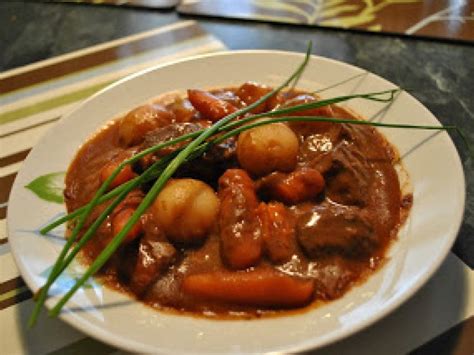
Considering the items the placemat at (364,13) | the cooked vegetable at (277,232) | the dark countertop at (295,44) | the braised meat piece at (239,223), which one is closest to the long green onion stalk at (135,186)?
the braised meat piece at (239,223)

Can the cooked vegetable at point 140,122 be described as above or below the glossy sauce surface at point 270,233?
above

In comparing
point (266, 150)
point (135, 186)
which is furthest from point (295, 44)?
point (135, 186)

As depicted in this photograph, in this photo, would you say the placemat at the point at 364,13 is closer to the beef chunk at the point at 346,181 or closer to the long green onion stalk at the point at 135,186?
the long green onion stalk at the point at 135,186

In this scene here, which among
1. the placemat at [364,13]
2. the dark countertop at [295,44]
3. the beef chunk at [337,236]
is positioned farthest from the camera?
the placemat at [364,13]

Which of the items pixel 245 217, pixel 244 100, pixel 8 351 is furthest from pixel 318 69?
pixel 8 351

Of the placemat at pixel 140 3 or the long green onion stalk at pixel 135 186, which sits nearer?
the long green onion stalk at pixel 135 186

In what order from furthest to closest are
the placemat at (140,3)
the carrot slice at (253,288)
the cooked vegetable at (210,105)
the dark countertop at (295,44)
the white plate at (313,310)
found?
the placemat at (140,3) < the dark countertop at (295,44) < the cooked vegetable at (210,105) < the carrot slice at (253,288) < the white plate at (313,310)

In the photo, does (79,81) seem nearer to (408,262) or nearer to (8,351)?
(8,351)
